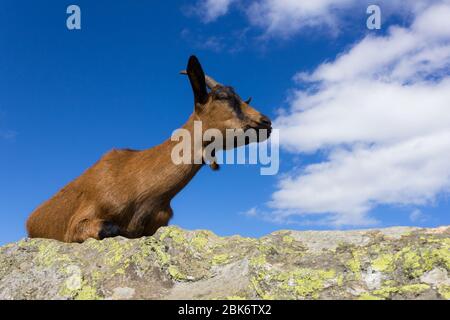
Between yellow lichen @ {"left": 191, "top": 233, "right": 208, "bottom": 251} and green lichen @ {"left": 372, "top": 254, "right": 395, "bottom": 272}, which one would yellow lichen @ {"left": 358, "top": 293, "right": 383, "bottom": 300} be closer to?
green lichen @ {"left": 372, "top": 254, "right": 395, "bottom": 272}

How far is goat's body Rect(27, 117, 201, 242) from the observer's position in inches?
336

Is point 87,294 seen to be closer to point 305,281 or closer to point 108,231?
point 305,281

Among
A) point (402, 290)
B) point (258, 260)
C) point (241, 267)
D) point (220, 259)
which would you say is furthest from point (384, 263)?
point (220, 259)

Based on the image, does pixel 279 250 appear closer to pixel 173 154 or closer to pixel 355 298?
pixel 355 298

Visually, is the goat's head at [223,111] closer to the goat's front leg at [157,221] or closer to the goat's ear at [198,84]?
the goat's ear at [198,84]

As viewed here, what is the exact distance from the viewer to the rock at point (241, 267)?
11.2 ft

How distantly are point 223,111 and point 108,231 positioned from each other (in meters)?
3.12

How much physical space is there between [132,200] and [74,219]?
110 centimetres

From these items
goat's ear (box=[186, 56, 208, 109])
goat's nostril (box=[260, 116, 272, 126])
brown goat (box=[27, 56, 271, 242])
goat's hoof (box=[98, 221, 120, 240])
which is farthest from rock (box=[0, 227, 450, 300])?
goat's ear (box=[186, 56, 208, 109])

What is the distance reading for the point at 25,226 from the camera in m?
9.88

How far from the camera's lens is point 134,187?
8.75 metres

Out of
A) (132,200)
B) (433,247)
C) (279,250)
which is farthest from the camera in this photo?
(132,200)
